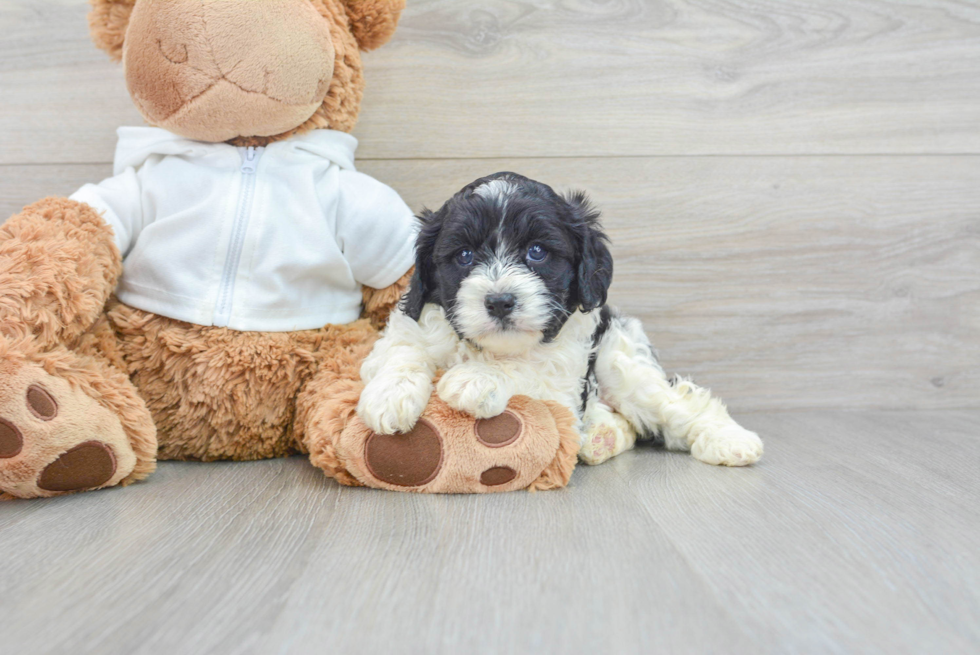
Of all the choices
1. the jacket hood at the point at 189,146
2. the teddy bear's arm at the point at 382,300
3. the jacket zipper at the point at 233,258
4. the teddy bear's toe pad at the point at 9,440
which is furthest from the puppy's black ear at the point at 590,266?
the teddy bear's toe pad at the point at 9,440

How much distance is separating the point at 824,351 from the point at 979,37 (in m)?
1.03

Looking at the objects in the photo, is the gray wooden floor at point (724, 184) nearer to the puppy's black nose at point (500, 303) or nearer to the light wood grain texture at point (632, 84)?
the light wood grain texture at point (632, 84)

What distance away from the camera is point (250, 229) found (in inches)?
64.7

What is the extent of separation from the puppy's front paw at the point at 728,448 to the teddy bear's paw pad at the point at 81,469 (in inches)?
49.3

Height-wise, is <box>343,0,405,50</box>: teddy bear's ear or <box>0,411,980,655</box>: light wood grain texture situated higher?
<box>343,0,405,50</box>: teddy bear's ear

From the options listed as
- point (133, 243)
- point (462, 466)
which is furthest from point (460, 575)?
point (133, 243)

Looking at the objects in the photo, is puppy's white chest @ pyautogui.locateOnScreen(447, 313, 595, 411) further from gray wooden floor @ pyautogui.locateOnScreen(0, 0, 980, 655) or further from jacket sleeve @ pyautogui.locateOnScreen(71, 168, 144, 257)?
jacket sleeve @ pyautogui.locateOnScreen(71, 168, 144, 257)

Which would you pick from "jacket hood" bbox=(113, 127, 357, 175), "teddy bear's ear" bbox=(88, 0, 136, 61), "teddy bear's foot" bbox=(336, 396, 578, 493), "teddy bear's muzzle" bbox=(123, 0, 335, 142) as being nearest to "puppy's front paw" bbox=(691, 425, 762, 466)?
"teddy bear's foot" bbox=(336, 396, 578, 493)

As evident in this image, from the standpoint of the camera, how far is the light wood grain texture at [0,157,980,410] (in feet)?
7.04

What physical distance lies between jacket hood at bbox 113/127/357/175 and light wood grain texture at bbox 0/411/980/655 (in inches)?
29.5

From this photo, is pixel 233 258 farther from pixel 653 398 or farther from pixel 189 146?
pixel 653 398

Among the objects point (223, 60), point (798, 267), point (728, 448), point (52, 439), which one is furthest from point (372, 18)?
point (798, 267)

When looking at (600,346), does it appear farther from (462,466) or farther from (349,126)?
(349,126)

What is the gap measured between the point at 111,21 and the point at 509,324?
1.18 m
